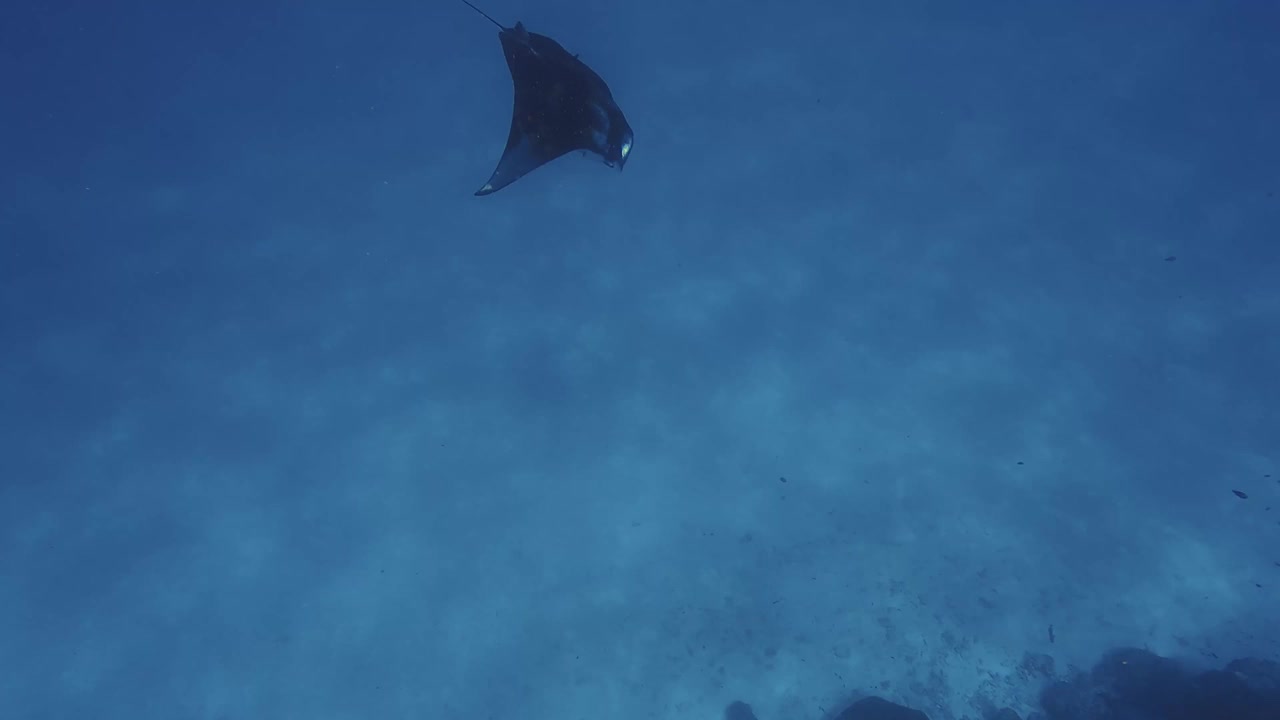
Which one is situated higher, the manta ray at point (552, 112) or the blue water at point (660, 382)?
the manta ray at point (552, 112)

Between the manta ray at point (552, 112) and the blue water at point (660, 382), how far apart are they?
18.5ft

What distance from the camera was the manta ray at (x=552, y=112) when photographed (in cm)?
855

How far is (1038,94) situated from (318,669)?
2193 centimetres

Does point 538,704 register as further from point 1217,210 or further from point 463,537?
point 1217,210

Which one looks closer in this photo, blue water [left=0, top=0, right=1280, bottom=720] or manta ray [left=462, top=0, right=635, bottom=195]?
manta ray [left=462, top=0, right=635, bottom=195]

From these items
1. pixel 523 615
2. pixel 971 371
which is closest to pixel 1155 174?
pixel 971 371

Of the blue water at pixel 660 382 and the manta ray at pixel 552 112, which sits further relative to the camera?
the blue water at pixel 660 382

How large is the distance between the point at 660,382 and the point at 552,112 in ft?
22.3

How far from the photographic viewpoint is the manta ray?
28.1ft

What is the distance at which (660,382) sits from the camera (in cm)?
1412

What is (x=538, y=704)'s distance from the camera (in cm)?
1293

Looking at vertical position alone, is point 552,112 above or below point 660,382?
above

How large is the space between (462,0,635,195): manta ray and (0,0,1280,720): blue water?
18.5 feet

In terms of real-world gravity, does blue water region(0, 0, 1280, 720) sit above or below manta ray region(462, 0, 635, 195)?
below
